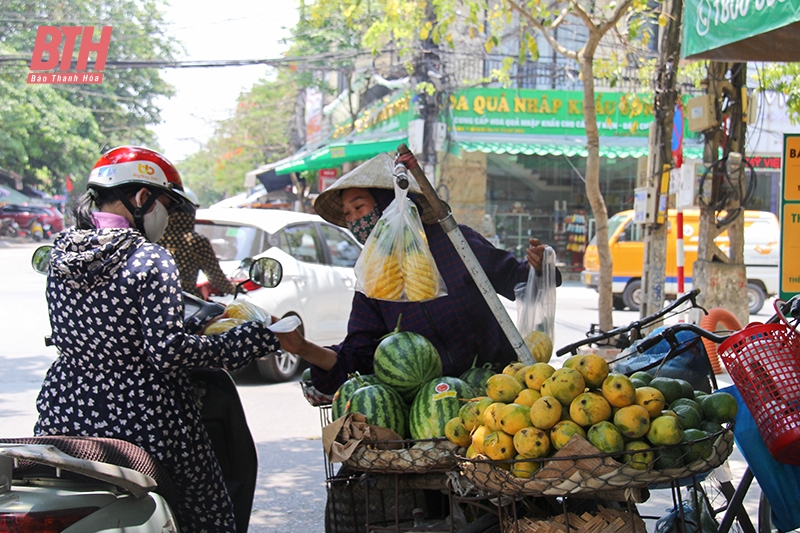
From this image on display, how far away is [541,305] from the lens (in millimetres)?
3096

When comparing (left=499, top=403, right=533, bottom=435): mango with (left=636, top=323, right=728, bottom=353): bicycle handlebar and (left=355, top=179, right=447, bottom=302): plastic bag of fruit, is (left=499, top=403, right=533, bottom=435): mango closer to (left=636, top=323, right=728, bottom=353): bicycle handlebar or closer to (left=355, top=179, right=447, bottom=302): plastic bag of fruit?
(left=355, top=179, right=447, bottom=302): plastic bag of fruit

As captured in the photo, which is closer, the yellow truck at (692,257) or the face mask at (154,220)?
the face mask at (154,220)

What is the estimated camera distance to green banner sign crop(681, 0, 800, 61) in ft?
12.2

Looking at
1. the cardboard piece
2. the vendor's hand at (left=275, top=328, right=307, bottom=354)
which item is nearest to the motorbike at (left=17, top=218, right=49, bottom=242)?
the vendor's hand at (left=275, top=328, right=307, bottom=354)

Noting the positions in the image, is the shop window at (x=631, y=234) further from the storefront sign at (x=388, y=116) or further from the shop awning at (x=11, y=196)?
the shop awning at (x=11, y=196)

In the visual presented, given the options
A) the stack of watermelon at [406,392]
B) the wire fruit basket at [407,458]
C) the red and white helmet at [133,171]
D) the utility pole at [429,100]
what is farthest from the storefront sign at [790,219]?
the utility pole at [429,100]

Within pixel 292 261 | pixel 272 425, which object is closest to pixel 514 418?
pixel 272 425

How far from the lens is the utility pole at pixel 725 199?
28.9 feet

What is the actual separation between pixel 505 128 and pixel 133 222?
1923 centimetres

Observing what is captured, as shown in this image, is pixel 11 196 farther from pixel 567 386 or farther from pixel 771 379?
pixel 771 379

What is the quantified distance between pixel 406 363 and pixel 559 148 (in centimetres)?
1858

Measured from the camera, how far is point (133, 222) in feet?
8.38

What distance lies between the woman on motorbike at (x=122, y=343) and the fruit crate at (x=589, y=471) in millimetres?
879

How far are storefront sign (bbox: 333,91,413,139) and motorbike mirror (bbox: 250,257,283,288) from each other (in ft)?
50.5
